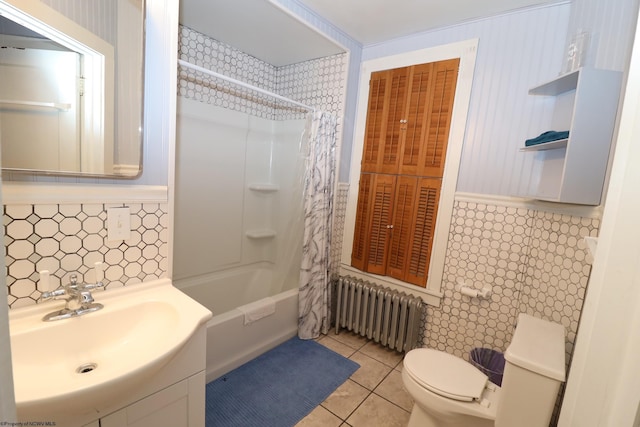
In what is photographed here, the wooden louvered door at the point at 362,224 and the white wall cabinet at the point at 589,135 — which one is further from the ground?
the white wall cabinet at the point at 589,135

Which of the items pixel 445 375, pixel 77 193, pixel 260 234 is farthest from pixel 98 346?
pixel 260 234

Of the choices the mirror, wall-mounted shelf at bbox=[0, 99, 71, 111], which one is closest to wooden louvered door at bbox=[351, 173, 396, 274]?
the mirror

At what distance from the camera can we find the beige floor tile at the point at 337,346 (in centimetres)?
224

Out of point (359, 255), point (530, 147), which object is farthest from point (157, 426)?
point (530, 147)

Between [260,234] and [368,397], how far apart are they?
5.40 feet

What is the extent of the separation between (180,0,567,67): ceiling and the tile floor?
94.1 inches

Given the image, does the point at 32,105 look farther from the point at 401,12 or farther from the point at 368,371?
the point at 368,371

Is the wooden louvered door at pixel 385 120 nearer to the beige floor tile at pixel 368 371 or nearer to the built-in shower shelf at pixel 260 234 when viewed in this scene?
the built-in shower shelf at pixel 260 234

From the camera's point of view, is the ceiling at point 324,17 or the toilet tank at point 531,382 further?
the ceiling at point 324,17

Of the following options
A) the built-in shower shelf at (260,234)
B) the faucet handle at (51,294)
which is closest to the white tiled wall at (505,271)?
the built-in shower shelf at (260,234)

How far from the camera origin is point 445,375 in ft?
4.66

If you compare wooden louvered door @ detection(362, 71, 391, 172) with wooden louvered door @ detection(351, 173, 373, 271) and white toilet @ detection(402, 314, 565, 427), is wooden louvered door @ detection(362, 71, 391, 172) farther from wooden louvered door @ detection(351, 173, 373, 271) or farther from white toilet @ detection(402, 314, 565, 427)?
white toilet @ detection(402, 314, 565, 427)

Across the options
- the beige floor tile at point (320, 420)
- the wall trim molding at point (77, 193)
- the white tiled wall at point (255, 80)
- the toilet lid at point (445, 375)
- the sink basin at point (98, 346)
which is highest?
the white tiled wall at point (255, 80)

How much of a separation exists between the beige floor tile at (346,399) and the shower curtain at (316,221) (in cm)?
57
